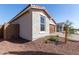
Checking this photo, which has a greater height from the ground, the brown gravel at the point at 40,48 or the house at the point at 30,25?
the house at the point at 30,25

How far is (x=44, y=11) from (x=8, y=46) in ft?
3.70

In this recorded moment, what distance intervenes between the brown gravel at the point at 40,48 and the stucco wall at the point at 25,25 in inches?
7.5

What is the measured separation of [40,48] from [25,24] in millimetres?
642

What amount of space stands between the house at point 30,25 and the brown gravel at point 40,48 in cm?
16

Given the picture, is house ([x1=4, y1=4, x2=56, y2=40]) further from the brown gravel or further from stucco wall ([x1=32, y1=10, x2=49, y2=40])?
the brown gravel

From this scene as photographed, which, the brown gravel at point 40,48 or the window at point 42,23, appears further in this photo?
the window at point 42,23

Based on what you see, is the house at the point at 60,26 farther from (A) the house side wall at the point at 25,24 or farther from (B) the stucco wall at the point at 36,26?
(A) the house side wall at the point at 25,24

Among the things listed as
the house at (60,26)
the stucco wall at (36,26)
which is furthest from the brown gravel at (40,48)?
the house at (60,26)

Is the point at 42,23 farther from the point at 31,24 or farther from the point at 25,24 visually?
the point at 25,24

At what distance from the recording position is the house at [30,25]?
7172 mm

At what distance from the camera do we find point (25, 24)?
23.7 ft

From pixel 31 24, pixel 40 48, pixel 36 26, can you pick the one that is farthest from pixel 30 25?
pixel 40 48
